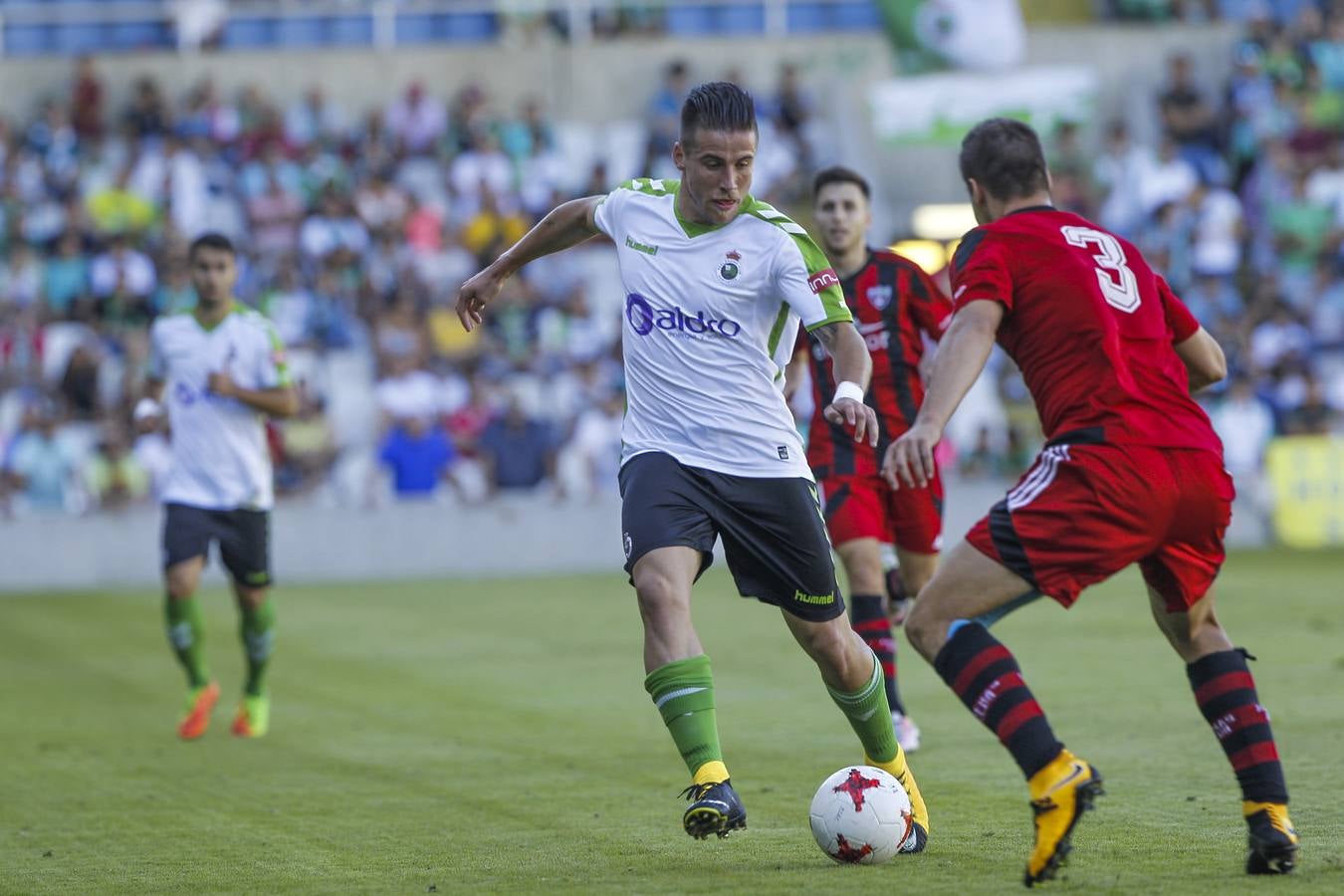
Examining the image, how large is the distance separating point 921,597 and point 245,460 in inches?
240

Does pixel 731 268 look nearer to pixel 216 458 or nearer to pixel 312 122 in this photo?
pixel 216 458

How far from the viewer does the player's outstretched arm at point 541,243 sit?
23.6ft

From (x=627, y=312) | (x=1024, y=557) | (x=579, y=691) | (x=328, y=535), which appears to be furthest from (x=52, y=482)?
(x=1024, y=557)

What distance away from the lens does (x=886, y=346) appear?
9.56 m

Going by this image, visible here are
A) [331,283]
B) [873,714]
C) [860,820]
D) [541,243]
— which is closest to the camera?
[860,820]

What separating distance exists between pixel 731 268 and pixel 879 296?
9.77ft

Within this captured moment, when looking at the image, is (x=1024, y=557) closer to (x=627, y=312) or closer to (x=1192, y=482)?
(x=1192, y=482)

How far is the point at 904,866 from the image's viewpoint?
6.32 metres

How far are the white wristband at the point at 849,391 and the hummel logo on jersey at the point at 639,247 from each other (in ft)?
2.75

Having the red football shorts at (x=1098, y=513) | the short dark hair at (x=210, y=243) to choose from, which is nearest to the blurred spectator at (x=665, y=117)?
the short dark hair at (x=210, y=243)

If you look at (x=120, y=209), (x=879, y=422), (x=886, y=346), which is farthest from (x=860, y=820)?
(x=120, y=209)

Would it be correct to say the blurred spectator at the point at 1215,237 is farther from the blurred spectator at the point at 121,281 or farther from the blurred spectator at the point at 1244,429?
the blurred spectator at the point at 121,281

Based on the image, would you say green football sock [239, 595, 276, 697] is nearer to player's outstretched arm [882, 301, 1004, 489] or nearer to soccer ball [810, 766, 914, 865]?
soccer ball [810, 766, 914, 865]

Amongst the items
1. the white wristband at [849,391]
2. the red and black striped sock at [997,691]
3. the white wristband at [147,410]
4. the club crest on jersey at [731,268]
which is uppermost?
the club crest on jersey at [731,268]
